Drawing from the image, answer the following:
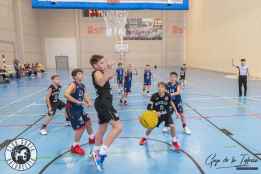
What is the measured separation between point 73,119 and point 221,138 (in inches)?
119

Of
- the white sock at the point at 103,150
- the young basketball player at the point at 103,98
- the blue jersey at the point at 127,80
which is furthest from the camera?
the blue jersey at the point at 127,80

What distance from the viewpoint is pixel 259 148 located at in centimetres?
480

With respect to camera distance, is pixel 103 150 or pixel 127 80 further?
pixel 127 80

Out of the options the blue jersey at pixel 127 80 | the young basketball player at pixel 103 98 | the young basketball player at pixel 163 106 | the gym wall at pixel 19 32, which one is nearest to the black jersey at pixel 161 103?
the young basketball player at pixel 163 106

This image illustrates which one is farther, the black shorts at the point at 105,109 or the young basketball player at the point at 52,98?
the young basketball player at the point at 52,98

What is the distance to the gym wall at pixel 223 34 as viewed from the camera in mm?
17234

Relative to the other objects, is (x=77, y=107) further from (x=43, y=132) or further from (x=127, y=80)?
(x=127, y=80)

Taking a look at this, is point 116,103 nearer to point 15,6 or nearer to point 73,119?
point 73,119

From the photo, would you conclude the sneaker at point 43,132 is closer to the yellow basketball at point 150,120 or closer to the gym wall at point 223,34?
the yellow basketball at point 150,120

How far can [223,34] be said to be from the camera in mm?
21672

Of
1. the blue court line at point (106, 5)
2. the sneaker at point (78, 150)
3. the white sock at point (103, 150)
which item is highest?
the blue court line at point (106, 5)

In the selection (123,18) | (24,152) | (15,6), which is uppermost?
(15,6)

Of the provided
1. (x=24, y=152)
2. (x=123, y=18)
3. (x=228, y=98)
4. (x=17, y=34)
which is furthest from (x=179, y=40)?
(x=24, y=152)
